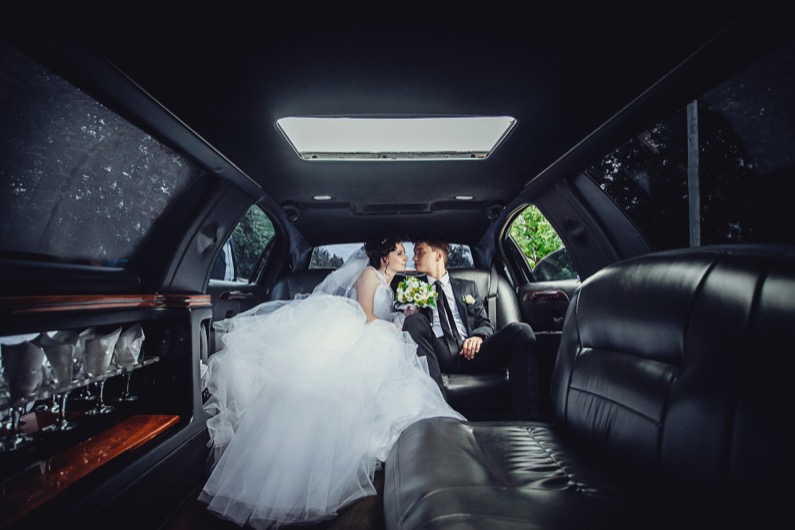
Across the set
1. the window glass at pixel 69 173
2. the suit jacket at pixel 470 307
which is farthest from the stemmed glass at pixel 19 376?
the suit jacket at pixel 470 307

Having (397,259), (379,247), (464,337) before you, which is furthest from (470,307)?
(379,247)

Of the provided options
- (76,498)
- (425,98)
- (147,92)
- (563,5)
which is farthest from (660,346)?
(147,92)

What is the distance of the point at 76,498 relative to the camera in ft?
4.50

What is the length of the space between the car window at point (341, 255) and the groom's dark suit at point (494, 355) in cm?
123

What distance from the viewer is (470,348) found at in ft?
10.6

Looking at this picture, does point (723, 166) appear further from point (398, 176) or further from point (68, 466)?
point (68, 466)

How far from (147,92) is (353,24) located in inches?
40.8

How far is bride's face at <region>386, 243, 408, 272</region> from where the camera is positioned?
3.80 m

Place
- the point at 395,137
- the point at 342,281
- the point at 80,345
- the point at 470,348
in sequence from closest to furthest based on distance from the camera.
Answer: the point at 80,345 < the point at 395,137 < the point at 470,348 < the point at 342,281

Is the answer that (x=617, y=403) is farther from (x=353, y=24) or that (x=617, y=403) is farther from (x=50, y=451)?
(x=50, y=451)

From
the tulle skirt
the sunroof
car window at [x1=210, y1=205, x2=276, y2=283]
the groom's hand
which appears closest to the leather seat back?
the tulle skirt

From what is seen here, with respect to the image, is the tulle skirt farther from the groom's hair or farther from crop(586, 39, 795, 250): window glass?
crop(586, 39, 795, 250): window glass

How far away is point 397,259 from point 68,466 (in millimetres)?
2791

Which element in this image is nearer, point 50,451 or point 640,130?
point 50,451
